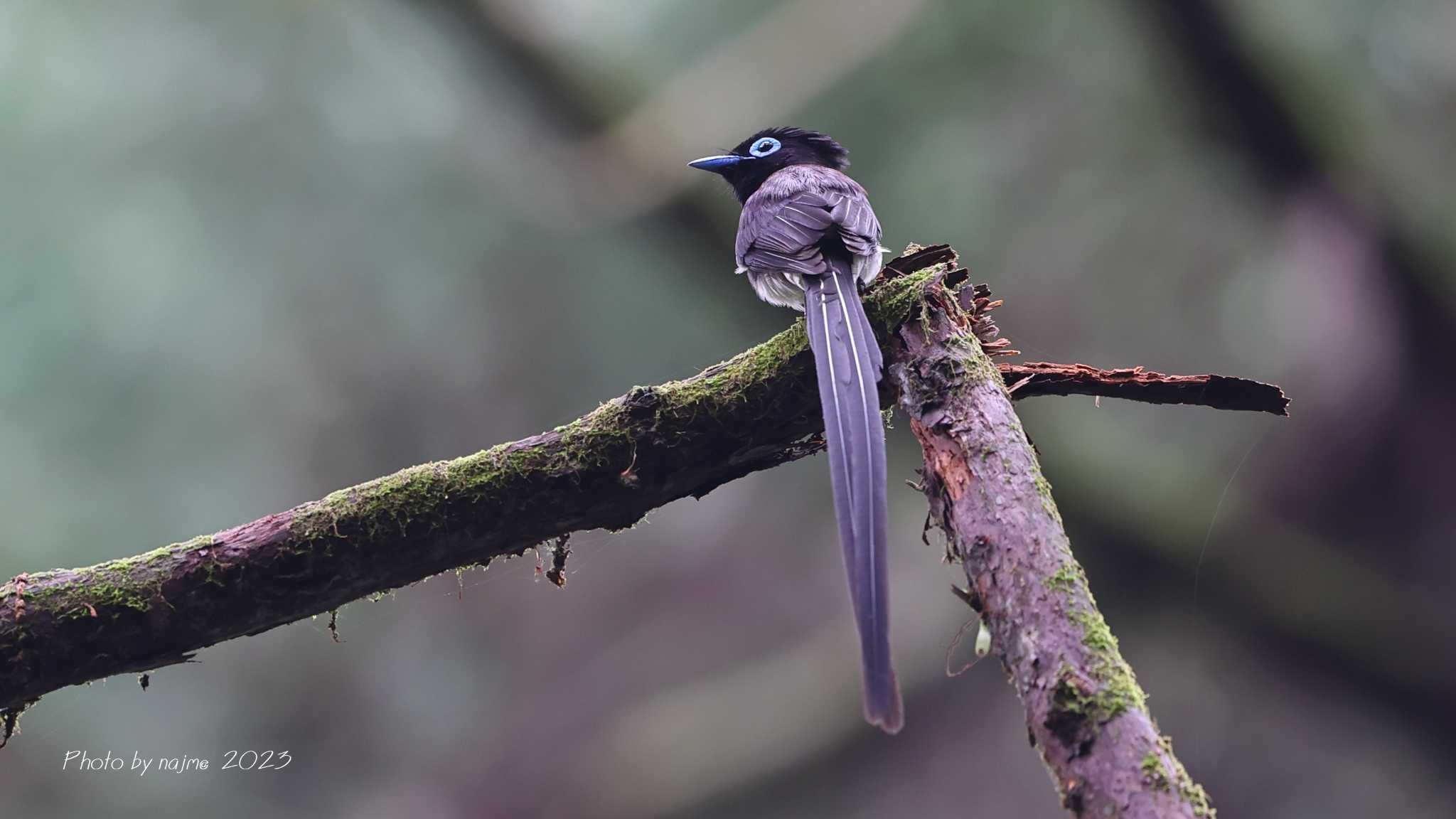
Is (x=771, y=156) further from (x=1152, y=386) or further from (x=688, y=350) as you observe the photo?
(x=1152, y=386)

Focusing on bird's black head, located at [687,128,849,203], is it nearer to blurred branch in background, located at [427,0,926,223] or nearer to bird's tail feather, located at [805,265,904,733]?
blurred branch in background, located at [427,0,926,223]

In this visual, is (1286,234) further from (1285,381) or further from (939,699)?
(939,699)

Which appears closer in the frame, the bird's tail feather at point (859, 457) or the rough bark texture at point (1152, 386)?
the bird's tail feather at point (859, 457)

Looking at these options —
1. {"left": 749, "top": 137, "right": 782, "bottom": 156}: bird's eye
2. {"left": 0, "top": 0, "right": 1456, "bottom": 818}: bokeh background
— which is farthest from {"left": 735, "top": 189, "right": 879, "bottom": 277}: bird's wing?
{"left": 0, "top": 0, "right": 1456, "bottom": 818}: bokeh background

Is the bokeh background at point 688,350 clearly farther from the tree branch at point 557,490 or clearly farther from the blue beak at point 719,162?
the tree branch at point 557,490

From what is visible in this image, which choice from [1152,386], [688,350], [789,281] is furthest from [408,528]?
[688,350]

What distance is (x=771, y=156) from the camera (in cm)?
314

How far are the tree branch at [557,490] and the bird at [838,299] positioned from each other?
9 centimetres

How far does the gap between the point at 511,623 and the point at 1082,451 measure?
8.17 feet

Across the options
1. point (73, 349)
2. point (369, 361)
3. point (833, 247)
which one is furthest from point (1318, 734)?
point (73, 349)

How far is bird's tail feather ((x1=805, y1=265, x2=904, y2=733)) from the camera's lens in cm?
122

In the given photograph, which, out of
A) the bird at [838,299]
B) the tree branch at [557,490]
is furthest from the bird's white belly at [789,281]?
the tree branch at [557,490]

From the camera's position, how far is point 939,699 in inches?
164

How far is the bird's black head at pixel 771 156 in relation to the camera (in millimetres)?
3141
